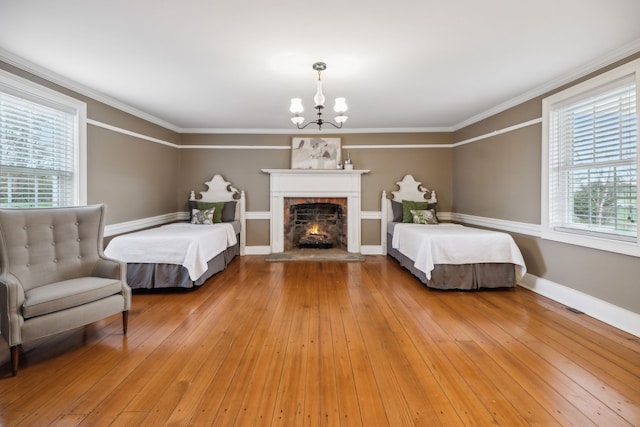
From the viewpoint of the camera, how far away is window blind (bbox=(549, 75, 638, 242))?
2504 millimetres

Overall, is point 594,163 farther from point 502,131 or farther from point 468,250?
point 468,250

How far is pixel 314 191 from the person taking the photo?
5383 millimetres

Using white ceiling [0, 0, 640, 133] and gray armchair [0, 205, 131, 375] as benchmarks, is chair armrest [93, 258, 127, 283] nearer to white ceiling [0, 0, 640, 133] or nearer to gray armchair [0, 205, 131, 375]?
gray armchair [0, 205, 131, 375]

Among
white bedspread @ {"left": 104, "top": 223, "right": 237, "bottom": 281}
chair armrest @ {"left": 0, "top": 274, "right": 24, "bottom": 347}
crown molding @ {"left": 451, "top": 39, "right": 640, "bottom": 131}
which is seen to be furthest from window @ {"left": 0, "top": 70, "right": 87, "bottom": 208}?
crown molding @ {"left": 451, "top": 39, "right": 640, "bottom": 131}

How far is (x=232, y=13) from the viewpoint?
1999 mm

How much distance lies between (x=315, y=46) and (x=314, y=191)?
313 centimetres

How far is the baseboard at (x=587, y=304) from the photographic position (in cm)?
238

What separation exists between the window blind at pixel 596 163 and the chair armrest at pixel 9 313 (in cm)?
482

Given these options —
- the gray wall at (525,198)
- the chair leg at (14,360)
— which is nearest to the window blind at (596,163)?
the gray wall at (525,198)

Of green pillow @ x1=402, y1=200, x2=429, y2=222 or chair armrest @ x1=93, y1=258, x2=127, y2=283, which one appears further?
green pillow @ x1=402, y1=200, x2=429, y2=222

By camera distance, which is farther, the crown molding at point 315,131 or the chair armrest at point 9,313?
the crown molding at point 315,131

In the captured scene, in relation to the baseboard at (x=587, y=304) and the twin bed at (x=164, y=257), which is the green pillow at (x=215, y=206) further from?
the baseboard at (x=587, y=304)

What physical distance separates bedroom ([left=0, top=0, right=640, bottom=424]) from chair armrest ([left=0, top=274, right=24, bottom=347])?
189 centimetres

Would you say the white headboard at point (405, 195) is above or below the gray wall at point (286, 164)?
below
